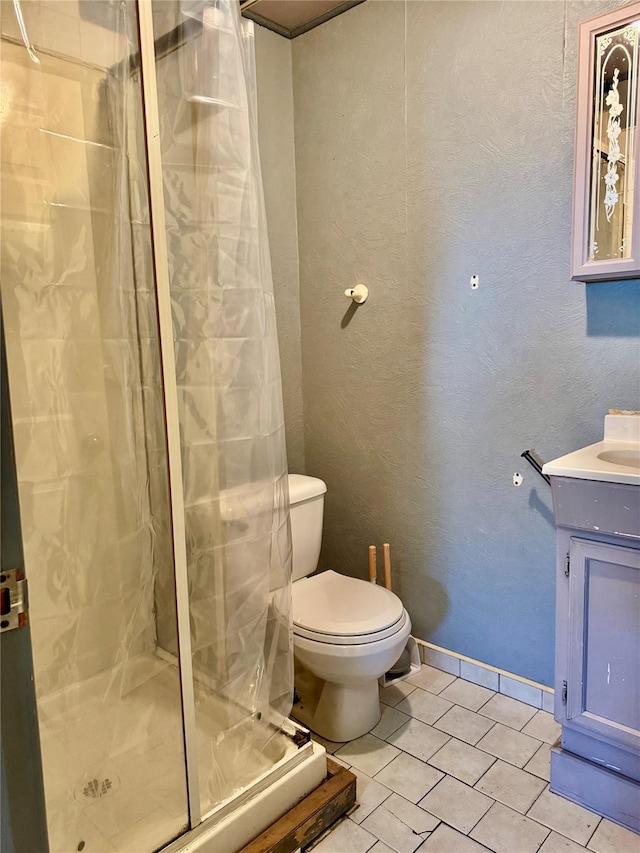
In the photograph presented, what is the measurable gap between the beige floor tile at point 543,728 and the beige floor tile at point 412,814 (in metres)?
0.48

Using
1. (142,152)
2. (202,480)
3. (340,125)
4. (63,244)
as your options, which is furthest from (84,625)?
(340,125)

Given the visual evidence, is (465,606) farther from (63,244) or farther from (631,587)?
(63,244)

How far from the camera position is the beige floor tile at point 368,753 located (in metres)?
1.71

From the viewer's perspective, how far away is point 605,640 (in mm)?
1427

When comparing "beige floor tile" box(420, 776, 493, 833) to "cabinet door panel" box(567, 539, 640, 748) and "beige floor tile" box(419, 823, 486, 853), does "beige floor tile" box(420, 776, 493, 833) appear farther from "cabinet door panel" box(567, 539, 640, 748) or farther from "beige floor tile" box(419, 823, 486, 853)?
"cabinet door panel" box(567, 539, 640, 748)

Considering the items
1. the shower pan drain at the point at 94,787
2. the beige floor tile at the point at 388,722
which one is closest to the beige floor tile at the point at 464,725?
the beige floor tile at the point at 388,722

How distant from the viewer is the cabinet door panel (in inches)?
54.3

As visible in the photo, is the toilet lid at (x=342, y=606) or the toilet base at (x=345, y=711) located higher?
the toilet lid at (x=342, y=606)

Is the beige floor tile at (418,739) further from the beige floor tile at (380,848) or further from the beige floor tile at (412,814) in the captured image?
the beige floor tile at (380,848)

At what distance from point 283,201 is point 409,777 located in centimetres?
211

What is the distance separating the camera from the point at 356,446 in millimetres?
2342

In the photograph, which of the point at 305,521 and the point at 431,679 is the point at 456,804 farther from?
the point at 305,521

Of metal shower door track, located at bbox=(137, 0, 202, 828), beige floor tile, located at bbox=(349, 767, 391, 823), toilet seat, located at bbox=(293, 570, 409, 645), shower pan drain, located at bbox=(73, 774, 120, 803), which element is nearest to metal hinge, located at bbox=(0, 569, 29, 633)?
metal shower door track, located at bbox=(137, 0, 202, 828)

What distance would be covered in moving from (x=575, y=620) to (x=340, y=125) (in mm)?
1902
